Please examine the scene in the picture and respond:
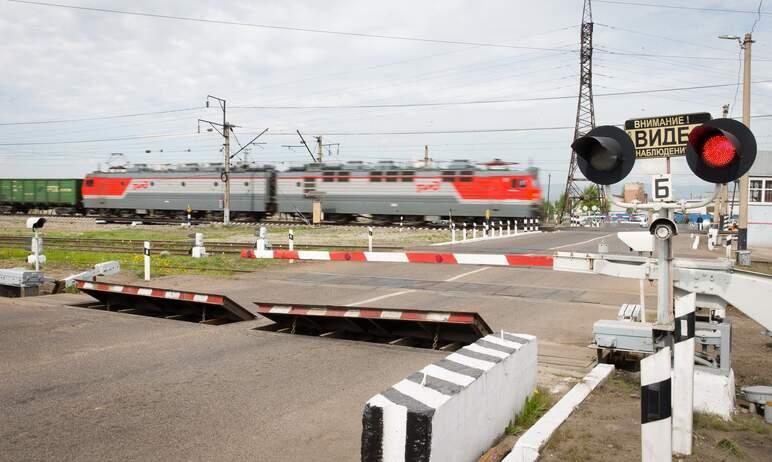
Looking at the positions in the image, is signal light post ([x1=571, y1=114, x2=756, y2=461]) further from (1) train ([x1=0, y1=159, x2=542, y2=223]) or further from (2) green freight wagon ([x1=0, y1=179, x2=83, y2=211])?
(2) green freight wagon ([x1=0, y1=179, x2=83, y2=211])

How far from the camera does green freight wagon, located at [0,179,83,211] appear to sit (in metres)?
54.7

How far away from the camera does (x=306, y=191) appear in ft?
151

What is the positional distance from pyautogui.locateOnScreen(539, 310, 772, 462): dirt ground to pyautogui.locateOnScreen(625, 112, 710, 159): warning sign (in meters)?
2.21

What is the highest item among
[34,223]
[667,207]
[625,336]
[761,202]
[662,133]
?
[662,133]

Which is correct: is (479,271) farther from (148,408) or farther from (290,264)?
(148,408)

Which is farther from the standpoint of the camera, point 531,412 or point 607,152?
point 607,152

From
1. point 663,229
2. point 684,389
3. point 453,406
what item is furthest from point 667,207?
point 453,406

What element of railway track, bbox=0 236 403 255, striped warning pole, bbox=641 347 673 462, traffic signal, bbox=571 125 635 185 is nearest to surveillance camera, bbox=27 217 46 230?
railway track, bbox=0 236 403 255

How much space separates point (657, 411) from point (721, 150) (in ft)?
7.53

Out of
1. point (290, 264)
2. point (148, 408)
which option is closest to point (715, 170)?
point (148, 408)

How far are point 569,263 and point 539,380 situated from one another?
4.02 ft

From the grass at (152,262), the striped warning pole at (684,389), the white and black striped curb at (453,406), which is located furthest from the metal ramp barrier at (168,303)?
the striped warning pole at (684,389)

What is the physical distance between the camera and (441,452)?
134 inches

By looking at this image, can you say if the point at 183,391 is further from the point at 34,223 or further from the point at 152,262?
the point at 152,262
